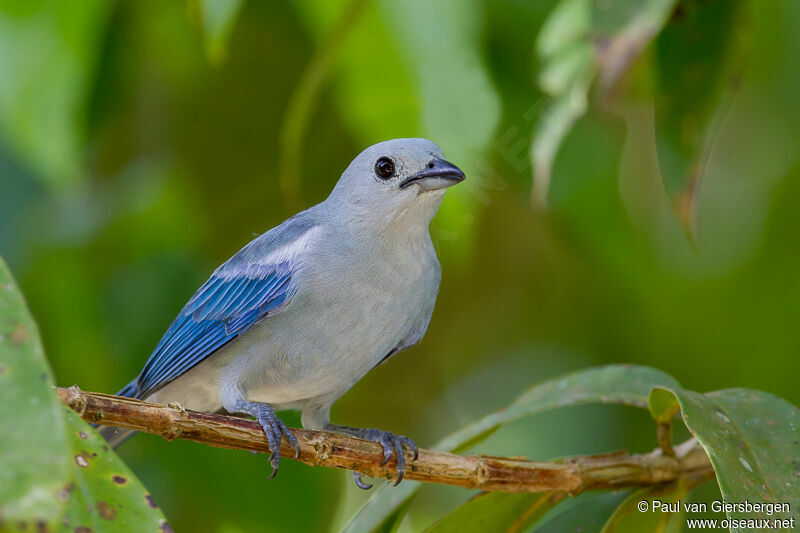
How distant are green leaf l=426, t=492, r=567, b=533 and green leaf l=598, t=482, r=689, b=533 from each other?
0.19 meters

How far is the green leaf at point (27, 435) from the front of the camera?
1251 millimetres

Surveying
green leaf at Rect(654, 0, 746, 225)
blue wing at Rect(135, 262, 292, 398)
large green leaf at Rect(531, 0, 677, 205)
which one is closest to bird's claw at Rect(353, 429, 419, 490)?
blue wing at Rect(135, 262, 292, 398)

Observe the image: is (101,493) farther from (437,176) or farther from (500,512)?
(500,512)

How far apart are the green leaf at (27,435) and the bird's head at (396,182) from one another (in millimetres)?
1035

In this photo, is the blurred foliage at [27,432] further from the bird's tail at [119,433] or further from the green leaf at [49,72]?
the green leaf at [49,72]

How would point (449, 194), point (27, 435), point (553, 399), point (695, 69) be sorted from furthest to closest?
point (695, 69), point (449, 194), point (553, 399), point (27, 435)

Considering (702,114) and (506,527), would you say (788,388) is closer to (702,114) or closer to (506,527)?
(702,114)

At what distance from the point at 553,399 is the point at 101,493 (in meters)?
1.50

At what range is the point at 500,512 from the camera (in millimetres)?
2908

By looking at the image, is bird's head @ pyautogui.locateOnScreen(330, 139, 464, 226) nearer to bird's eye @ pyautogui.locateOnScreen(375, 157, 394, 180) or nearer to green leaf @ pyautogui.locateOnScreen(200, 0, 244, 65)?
bird's eye @ pyautogui.locateOnScreen(375, 157, 394, 180)

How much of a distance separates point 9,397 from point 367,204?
134 cm

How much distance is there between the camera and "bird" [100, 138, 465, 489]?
253 centimetres

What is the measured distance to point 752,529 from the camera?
2031mm

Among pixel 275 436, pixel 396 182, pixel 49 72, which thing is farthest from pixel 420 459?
pixel 49 72
